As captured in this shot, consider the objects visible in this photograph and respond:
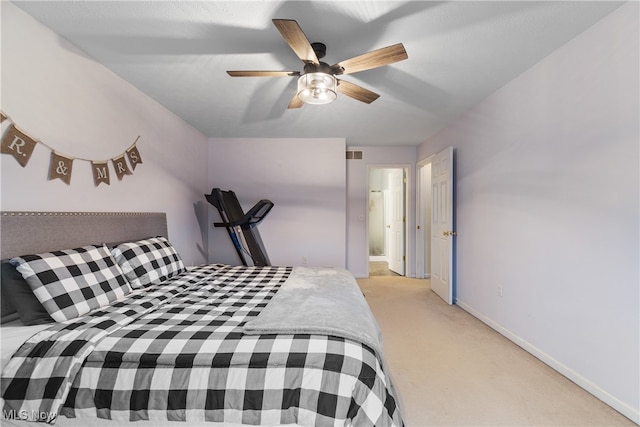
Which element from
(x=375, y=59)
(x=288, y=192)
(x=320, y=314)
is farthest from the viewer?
(x=288, y=192)

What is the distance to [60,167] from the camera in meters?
1.84

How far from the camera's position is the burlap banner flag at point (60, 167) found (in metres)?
1.79

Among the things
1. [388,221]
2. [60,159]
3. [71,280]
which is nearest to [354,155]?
[388,221]

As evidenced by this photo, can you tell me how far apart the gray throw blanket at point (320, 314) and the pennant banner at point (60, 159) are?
1.71m

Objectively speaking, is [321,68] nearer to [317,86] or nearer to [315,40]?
[317,86]

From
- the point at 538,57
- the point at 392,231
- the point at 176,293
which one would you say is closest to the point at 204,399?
the point at 176,293

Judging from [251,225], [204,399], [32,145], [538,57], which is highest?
[538,57]

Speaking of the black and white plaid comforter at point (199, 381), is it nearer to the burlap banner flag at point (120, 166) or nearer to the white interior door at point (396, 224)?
the burlap banner flag at point (120, 166)

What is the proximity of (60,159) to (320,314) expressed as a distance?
80.8 inches

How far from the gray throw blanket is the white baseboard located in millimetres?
1485

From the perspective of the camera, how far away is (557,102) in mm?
2020

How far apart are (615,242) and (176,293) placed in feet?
9.26

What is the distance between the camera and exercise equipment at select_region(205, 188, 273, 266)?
375cm

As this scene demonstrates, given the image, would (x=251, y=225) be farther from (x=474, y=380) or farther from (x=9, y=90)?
(x=474, y=380)
